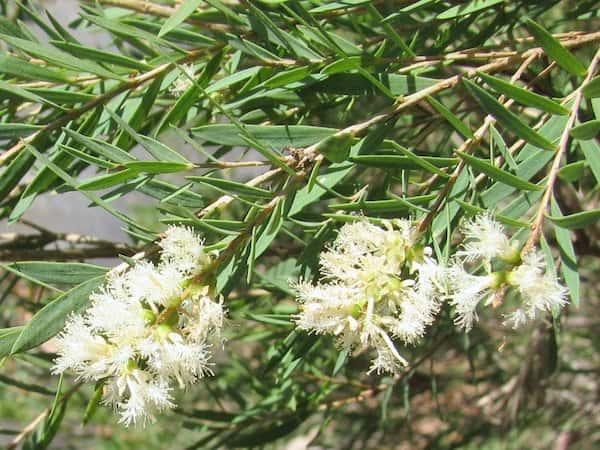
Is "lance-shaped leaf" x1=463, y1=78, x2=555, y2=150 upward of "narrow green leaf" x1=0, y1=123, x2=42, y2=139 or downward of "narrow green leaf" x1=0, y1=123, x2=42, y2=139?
upward

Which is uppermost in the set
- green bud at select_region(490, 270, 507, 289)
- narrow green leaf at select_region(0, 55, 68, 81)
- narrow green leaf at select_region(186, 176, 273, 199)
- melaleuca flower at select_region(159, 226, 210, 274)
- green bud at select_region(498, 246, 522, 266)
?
narrow green leaf at select_region(0, 55, 68, 81)

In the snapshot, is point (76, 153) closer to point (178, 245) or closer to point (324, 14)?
point (178, 245)

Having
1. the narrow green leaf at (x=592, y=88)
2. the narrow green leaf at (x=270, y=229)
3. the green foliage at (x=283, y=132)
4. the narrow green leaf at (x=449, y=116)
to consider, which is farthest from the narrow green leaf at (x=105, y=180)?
the narrow green leaf at (x=592, y=88)

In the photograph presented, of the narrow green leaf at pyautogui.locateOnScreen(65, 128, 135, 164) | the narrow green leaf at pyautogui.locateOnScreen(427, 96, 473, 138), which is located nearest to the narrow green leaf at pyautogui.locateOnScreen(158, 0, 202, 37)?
the narrow green leaf at pyautogui.locateOnScreen(65, 128, 135, 164)

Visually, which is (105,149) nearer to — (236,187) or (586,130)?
(236,187)

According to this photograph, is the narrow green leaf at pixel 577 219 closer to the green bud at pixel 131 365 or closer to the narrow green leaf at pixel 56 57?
the green bud at pixel 131 365

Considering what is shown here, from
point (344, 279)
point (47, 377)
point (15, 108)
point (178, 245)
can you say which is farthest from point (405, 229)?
point (47, 377)

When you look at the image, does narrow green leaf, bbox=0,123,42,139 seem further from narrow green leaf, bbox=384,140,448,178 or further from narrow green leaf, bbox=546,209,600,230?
narrow green leaf, bbox=546,209,600,230
